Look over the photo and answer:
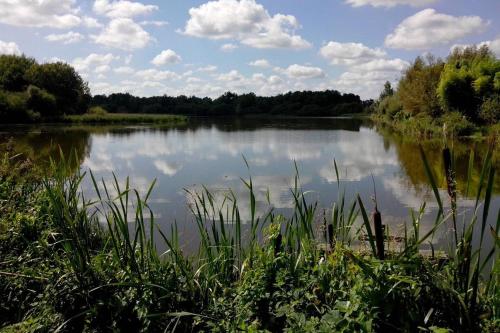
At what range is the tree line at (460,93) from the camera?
70.4 ft

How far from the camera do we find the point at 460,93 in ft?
78.3

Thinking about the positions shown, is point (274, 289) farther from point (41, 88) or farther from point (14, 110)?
point (41, 88)

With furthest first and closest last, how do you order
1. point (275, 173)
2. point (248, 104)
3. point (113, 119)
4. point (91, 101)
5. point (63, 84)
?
point (248, 104) → point (91, 101) → point (63, 84) → point (113, 119) → point (275, 173)

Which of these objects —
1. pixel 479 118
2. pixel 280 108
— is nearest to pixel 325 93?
pixel 280 108

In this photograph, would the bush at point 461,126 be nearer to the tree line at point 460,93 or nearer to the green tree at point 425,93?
the tree line at point 460,93

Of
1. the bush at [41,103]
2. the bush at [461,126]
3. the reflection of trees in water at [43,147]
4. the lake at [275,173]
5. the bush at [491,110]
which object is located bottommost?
the lake at [275,173]

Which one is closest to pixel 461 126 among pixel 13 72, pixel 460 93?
pixel 460 93

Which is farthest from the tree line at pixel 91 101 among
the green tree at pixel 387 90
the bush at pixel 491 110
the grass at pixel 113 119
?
the bush at pixel 491 110

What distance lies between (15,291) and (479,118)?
2399 centimetres

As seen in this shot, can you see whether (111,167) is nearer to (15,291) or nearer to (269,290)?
(15,291)

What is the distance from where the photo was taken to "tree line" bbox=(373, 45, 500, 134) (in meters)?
21.5

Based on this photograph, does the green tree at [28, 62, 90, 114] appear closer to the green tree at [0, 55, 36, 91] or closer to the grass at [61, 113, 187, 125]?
the green tree at [0, 55, 36, 91]

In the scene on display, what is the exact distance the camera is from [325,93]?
87.2 meters

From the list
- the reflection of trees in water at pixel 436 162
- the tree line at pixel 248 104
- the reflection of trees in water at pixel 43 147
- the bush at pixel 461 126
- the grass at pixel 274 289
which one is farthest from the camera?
the tree line at pixel 248 104
